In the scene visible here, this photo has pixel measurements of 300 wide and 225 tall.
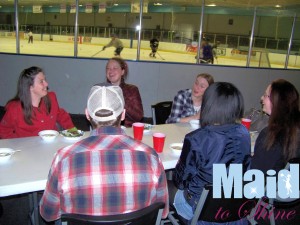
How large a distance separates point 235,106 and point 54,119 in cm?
161

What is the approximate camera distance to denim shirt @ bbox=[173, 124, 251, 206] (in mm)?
1600

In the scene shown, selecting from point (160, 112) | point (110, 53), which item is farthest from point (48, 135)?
point (110, 53)

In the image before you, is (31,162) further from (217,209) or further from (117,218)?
(217,209)

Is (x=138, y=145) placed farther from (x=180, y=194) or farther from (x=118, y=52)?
(x=118, y=52)

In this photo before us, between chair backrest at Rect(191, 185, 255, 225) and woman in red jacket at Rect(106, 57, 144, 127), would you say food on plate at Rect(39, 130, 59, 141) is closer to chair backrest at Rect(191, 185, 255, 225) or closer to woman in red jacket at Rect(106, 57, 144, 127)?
woman in red jacket at Rect(106, 57, 144, 127)

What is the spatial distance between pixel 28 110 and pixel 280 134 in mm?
1894

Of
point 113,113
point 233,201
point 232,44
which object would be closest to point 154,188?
point 113,113

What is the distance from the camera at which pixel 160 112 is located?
3.26m

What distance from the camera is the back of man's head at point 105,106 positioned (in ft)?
4.28

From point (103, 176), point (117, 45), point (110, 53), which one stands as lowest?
point (103, 176)

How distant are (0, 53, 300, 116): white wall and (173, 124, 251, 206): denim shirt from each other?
4.24 m

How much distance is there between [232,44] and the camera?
11.6 m

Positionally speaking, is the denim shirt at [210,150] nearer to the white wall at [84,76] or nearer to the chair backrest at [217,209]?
the chair backrest at [217,209]

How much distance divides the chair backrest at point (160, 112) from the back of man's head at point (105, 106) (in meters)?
1.80
